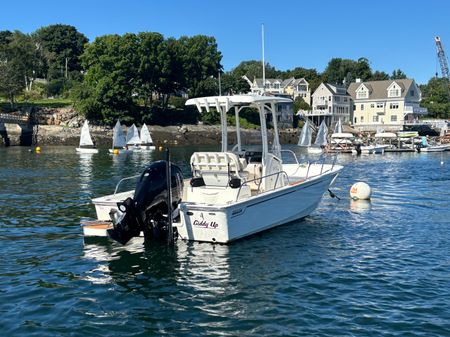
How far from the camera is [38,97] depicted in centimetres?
10781

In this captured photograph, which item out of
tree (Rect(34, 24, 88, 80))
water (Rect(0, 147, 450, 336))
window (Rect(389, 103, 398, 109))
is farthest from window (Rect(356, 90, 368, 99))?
water (Rect(0, 147, 450, 336))

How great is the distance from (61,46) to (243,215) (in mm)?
124586

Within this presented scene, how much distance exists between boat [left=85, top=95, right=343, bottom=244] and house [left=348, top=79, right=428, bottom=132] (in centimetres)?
10857

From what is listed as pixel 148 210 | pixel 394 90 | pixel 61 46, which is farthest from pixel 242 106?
pixel 61 46

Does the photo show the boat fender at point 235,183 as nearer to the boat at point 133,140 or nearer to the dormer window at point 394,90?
the boat at point 133,140

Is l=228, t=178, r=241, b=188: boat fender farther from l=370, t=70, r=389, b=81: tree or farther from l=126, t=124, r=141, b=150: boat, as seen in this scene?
l=370, t=70, r=389, b=81: tree

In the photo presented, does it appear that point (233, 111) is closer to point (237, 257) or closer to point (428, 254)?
point (237, 257)

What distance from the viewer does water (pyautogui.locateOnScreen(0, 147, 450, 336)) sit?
29.7 ft

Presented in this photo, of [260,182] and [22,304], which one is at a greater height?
[260,182]

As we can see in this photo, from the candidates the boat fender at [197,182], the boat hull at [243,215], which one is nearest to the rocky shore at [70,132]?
the boat hull at [243,215]

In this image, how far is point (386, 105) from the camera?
125 metres

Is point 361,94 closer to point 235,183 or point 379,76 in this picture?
point 379,76

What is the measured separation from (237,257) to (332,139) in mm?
67240

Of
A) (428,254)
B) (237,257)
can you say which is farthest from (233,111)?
(428,254)
